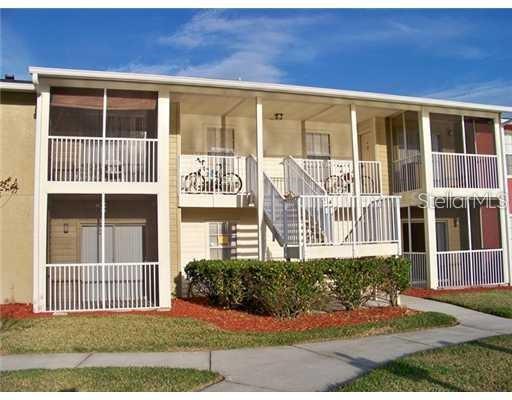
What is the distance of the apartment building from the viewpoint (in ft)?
39.9

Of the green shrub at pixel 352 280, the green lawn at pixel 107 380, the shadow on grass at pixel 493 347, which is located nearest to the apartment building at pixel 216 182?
the green shrub at pixel 352 280

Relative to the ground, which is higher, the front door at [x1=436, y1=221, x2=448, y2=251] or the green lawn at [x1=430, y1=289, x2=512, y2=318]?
the front door at [x1=436, y1=221, x2=448, y2=251]

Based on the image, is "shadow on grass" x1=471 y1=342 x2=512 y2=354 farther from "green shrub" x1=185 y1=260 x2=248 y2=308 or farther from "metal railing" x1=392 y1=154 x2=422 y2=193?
"metal railing" x1=392 y1=154 x2=422 y2=193

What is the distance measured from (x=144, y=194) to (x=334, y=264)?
15.4 feet

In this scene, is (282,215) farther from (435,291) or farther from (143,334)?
(435,291)

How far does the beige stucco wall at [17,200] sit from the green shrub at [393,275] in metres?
8.50

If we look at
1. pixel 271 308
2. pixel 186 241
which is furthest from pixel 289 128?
pixel 271 308

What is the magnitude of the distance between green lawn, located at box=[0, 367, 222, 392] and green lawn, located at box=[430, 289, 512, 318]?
7.59 m

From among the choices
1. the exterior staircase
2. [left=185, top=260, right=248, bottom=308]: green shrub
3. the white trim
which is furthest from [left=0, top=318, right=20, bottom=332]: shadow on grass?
the exterior staircase

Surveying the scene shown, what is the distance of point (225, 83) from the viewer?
12.8 m

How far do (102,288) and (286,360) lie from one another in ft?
19.0

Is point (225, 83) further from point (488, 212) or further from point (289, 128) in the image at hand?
point (488, 212)

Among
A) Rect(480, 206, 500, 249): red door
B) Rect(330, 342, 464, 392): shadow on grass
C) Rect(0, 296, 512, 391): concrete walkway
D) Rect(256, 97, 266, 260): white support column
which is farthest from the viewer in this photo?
Rect(480, 206, 500, 249): red door

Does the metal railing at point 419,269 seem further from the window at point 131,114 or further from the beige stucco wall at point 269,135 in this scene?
the window at point 131,114
